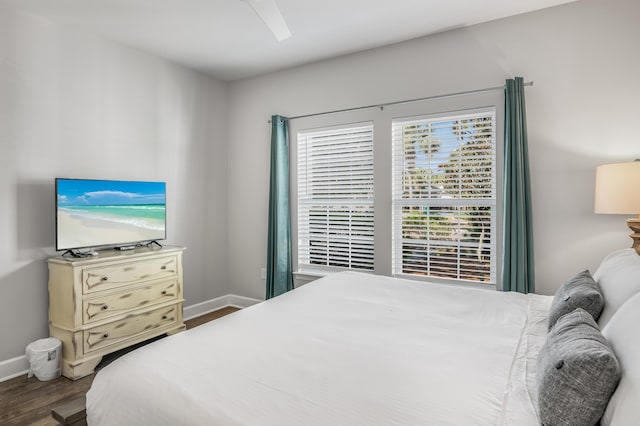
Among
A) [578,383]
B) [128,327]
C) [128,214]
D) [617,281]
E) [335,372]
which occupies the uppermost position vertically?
[128,214]

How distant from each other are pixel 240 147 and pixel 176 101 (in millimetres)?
Answer: 863

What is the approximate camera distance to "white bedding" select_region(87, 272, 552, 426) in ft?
3.32

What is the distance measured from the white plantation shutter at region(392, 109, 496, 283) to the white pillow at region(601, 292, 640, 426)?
1924 mm

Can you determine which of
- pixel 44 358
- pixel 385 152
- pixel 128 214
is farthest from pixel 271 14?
pixel 44 358

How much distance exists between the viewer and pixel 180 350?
138 centimetres

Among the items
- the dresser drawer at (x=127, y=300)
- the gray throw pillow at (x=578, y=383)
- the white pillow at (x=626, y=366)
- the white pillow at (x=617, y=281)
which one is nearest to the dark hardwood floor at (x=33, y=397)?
the dresser drawer at (x=127, y=300)

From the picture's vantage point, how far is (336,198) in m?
3.76

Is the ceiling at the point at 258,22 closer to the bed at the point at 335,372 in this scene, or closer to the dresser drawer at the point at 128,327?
the bed at the point at 335,372

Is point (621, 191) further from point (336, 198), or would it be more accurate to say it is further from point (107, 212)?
point (107, 212)

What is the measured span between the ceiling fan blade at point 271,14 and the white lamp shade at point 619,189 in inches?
84.9

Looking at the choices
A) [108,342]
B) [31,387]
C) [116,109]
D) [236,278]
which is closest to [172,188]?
[116,109]

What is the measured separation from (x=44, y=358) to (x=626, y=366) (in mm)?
3285

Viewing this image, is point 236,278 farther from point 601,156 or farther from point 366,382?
point 601,156

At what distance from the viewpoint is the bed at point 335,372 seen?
101 centimetres
